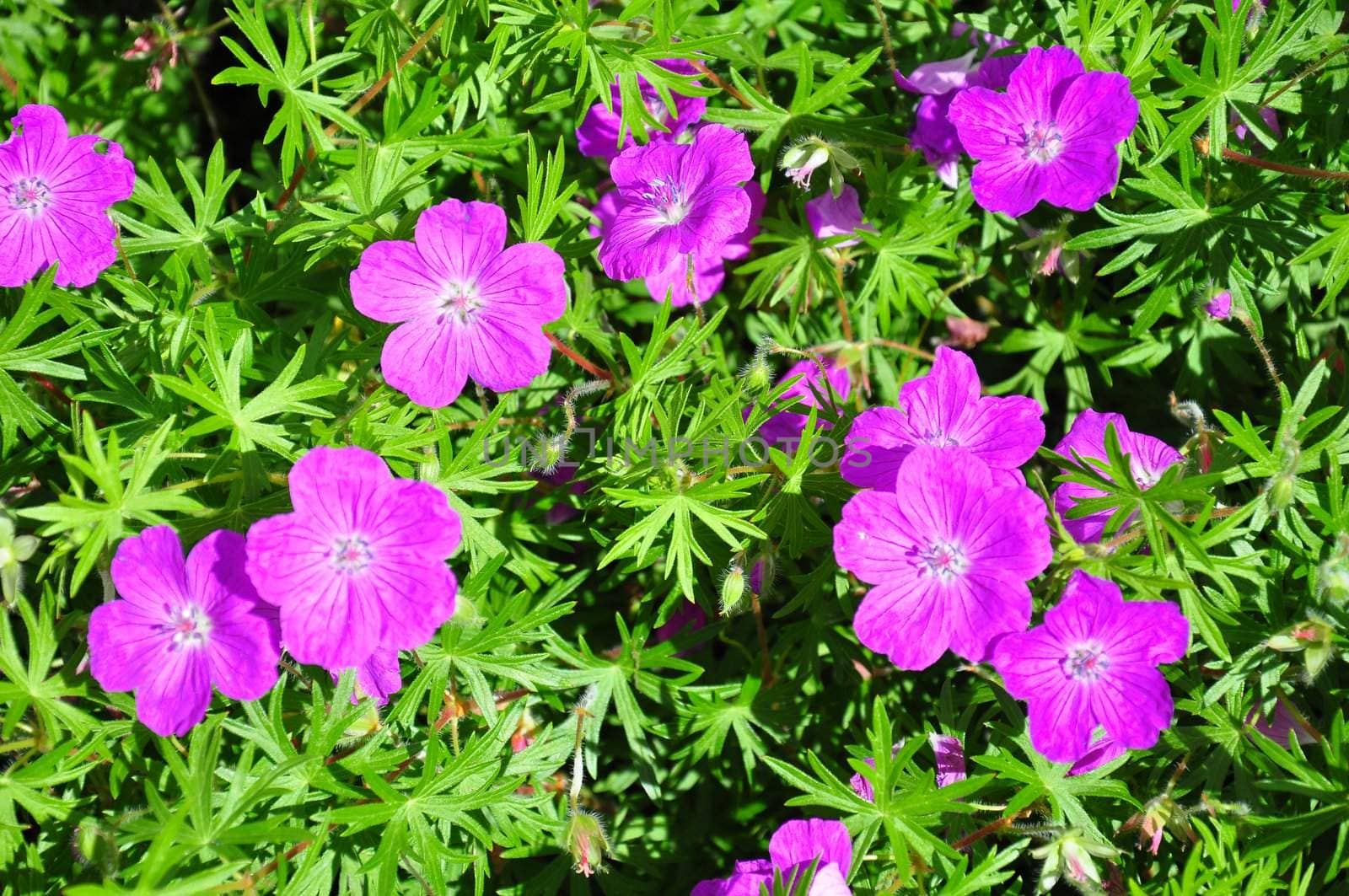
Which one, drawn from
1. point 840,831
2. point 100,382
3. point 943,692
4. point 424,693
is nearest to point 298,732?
point 424,693

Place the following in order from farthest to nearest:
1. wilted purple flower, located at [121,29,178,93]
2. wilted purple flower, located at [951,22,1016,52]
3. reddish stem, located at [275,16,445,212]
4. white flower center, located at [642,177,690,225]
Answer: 1. wilted purple flower, located at [121,29,178,93]
2. wilted purple flower, located at [951,22,1016,52]
3. reddish stem, located at [275,16,445,212]
4. white flower center, located at [642,177,690,225]

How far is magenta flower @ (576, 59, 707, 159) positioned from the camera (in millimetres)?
2949

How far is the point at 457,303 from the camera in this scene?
97.7 inches

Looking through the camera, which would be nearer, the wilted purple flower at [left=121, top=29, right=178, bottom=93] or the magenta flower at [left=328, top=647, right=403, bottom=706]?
the magenta flower at [left=328, top=647, right=403, bottom=706]

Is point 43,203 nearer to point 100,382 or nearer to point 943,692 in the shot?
point 100,382

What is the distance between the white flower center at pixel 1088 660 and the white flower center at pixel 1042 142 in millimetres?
1141

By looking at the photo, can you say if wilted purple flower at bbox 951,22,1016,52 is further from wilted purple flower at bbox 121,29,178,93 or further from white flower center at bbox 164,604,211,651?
white flower center at bbox 164,604,211,651

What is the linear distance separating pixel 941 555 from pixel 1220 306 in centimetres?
113

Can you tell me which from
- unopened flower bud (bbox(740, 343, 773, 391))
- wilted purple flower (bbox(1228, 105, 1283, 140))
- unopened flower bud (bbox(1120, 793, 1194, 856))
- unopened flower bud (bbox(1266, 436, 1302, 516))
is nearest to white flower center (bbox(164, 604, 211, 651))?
unopened flower bud (bbox(740, 343, 773, 391))

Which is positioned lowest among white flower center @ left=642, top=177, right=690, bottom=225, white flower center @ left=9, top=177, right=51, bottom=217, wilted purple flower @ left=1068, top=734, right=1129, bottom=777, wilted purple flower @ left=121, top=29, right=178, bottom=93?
wilted purple flower @ left=1068, top=734, right=1129, bottom=777

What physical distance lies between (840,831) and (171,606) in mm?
1503

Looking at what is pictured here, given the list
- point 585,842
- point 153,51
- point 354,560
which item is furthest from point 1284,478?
point 153,51

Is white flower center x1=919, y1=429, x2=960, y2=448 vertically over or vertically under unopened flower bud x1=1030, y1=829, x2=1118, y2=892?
over

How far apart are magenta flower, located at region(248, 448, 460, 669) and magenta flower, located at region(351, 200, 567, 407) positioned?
0.30m
